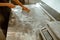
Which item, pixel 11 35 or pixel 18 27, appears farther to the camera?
pixel 18 27

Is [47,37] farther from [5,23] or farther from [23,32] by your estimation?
[5,23]

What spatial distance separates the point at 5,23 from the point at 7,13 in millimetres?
194

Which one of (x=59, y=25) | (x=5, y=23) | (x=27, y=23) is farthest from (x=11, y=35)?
(x=5, y=23)

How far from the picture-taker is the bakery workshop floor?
1306 millimetres

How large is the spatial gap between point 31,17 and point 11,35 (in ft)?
1.90

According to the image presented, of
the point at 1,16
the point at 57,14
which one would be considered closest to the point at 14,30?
the point at 57,14

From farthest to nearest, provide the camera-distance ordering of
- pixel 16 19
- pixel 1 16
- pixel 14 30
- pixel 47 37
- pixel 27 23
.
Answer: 1. pixel 1 16
2. pixel 16 19
3. pixel 27 23
4. pixel 14 30
5. pixel 47 37

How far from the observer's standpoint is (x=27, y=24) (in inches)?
63.2

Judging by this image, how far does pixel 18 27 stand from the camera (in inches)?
60.1

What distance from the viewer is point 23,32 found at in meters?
1.40

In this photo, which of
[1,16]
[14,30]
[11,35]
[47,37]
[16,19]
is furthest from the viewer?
[1,16]

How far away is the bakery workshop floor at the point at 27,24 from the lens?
1306 millimetres

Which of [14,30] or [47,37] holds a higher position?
[47,37]

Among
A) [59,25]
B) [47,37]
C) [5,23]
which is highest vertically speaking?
[59,25]
